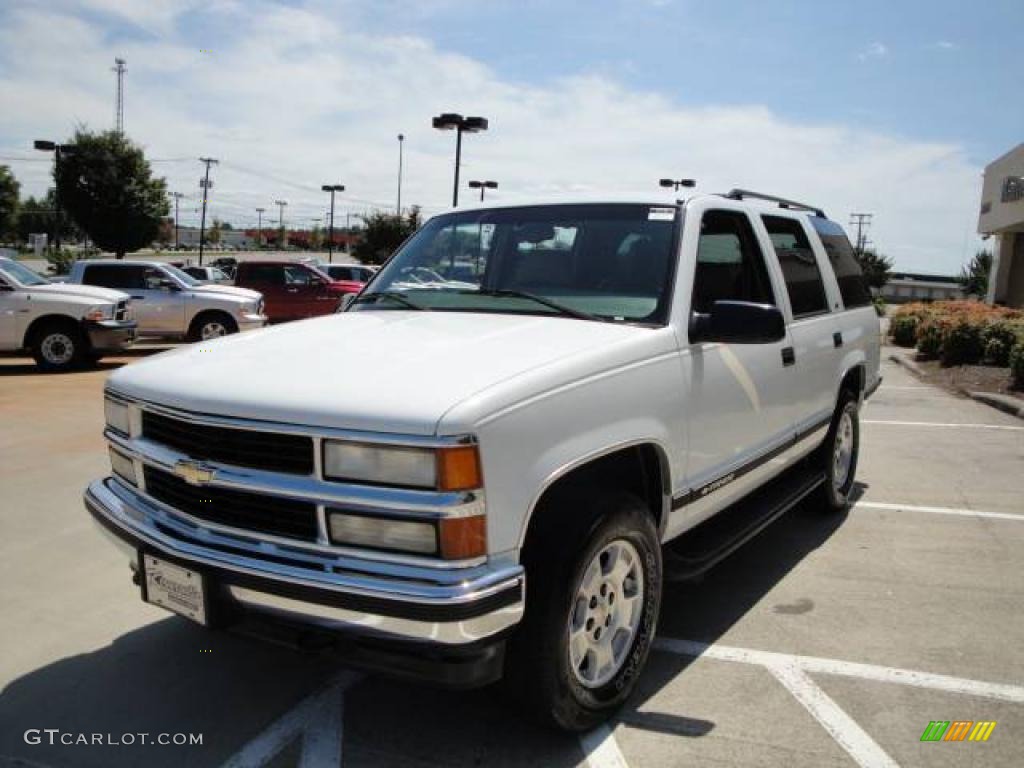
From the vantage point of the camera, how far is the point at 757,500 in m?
4.51

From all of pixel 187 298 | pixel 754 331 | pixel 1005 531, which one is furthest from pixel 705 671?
pixel 187 298

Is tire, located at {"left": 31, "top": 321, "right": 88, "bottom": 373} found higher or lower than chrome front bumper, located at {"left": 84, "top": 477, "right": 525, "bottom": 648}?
lower

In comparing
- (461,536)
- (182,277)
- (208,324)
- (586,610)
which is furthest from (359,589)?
(182,277)

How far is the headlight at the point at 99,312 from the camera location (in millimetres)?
12727

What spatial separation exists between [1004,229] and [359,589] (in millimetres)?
37525

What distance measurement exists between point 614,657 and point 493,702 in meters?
0.50

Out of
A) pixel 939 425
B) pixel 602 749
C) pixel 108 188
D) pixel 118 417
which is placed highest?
pixel 108 188

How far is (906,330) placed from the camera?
22.2 m

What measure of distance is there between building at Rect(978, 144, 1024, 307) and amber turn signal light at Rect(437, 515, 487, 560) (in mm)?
35253

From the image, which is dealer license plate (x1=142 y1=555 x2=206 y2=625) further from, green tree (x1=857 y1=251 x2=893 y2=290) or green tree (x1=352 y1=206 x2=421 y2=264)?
green tree (x1=857 y1=251 x2=893 y2=290)

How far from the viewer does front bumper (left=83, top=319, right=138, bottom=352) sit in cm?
1275

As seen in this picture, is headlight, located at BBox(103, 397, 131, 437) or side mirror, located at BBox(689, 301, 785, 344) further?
side mirror, located at BBox(689, 301, 785, 344)

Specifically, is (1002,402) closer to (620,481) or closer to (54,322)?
(620,481)

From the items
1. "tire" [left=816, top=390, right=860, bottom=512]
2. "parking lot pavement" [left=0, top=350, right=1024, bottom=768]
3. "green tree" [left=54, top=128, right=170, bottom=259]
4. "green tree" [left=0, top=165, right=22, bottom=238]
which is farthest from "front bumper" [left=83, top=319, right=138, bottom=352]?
"green tree" [left=0, top=165, right=22, bottom=238]
